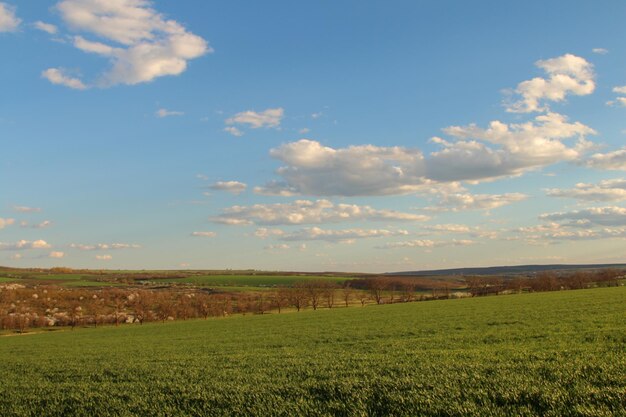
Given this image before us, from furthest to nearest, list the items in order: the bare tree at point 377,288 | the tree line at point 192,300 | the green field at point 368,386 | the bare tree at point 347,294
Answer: the bare tree at point 347,294 < the bare tree at point 377,288 < the tree line at point 192,300 < the green field at point 368,386

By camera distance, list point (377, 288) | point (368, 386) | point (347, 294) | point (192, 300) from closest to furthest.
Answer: point (368, 386)
point (192, 300)
point (347, 294)
point (377, 288)

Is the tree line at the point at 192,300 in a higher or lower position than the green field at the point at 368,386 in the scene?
lower

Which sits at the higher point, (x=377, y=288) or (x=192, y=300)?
(x=377, y=288)

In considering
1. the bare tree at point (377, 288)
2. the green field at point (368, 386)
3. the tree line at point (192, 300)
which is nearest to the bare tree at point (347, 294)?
Answer: the tree line at point (192, 300)

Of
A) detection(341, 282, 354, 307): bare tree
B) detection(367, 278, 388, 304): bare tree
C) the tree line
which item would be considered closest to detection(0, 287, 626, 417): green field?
the tree line

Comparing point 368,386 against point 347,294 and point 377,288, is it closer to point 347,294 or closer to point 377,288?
point 347,294

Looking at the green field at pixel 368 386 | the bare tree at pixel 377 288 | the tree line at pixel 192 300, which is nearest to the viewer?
the green field at pixel 368 386

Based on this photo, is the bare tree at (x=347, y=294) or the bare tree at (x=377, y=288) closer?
the bare tree at (x=377, y=288)

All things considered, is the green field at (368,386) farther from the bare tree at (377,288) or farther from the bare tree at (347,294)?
the bare tree at (377,288)

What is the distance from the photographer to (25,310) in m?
104

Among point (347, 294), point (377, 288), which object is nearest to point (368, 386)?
point (347, 294)

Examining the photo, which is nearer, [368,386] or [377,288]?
[368,386]

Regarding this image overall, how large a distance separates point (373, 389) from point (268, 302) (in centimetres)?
10415

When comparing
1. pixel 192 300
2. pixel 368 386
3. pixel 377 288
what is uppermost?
Result: pixel 368 386
